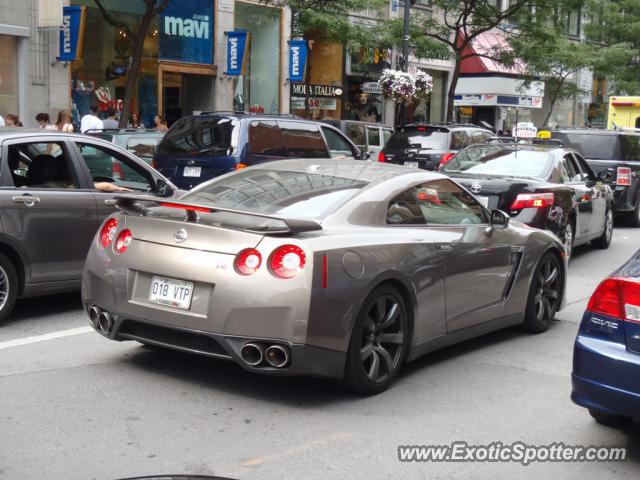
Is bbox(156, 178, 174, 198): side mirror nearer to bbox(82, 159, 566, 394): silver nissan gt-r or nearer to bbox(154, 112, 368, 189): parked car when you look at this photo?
bbox(82, 159, 566, 394): silver nissan gt-r

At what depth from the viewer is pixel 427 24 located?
28391 millimetres

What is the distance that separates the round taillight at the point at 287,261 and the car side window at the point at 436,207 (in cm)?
103

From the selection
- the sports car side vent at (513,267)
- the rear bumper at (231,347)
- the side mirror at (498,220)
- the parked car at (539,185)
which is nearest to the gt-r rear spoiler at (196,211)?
the rear bumper at (231,347)

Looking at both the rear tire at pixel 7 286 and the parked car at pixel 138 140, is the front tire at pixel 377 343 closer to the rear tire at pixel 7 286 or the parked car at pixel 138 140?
the rear tire at pixel 7 286

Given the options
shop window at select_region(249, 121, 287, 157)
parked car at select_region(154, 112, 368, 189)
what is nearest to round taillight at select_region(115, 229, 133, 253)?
A: parked car at select_region(154, 112, 368, 189)

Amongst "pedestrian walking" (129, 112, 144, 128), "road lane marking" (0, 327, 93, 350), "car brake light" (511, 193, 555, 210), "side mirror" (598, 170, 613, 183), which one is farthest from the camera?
"pedestrian walking" (129, 112, 144, 128)

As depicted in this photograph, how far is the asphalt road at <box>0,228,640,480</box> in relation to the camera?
4.73 meters

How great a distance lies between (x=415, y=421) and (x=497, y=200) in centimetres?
595

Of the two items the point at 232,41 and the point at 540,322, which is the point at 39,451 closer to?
the point at 540,322

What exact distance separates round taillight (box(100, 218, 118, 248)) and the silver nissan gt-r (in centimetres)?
1

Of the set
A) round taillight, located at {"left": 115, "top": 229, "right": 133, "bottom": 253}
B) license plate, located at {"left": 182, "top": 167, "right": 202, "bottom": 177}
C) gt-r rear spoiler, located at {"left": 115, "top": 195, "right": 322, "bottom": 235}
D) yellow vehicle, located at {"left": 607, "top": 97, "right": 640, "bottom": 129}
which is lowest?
license plate, located at {"left": 182, "top": 167, "right": 202, "bottom": 177}

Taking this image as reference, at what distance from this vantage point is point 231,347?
551cm

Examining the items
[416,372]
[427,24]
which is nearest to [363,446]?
[416,372]

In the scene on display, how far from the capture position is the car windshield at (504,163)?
1177 centimetres
